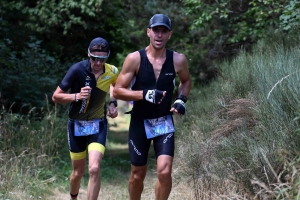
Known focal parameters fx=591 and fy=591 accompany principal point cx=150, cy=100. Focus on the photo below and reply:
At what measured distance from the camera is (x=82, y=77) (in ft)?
24.8

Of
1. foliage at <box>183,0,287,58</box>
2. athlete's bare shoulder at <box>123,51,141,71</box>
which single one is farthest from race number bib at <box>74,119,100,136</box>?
foliage at <box>183,0,287,58</box>

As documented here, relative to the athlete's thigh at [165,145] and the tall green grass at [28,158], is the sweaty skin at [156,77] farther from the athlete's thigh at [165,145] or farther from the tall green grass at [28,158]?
the tall green grass at [28,158]

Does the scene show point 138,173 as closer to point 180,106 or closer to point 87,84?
point 180,106

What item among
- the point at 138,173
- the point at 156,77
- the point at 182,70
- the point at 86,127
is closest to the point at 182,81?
the point at 182,70

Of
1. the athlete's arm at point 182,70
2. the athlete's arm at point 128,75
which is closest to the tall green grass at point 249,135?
the athlete's arm at point 182,70

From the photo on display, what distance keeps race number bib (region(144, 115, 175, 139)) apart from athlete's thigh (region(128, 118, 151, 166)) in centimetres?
8

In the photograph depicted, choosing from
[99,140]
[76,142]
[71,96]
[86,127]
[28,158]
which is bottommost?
[28,158]

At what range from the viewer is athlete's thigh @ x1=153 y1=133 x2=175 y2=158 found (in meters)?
6.63

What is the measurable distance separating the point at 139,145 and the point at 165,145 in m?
0.39

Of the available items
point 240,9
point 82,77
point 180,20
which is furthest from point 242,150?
point 180,20

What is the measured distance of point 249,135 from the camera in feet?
22.7

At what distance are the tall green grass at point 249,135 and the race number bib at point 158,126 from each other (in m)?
0.65

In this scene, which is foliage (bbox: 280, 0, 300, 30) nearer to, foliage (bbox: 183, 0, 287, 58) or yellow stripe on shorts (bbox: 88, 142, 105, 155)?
foliage (bbox: 183, 0, 287, 58)

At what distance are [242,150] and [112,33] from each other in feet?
35.8
